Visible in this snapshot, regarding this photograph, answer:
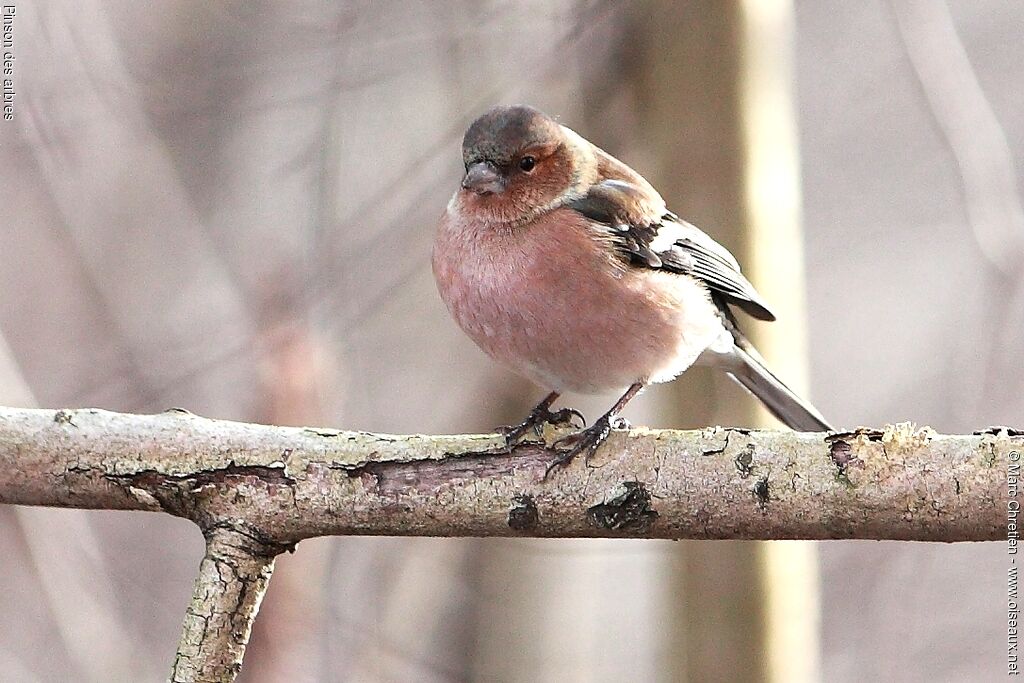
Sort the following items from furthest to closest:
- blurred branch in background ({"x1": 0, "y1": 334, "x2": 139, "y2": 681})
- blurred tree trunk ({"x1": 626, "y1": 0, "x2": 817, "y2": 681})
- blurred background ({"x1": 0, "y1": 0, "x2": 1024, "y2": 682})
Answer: blurred branch in background ({"x1": 0, "y1": 334, "x2": 139, "y2": 681}), blurred background ({"x1": 0, "y1": 0, "x2": 1024, "y2": 682}), blurred tree trunk ({"x1": 626, "y1": 0, "x2": 817, "y2": 681})

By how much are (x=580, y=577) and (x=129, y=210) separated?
11.9ft

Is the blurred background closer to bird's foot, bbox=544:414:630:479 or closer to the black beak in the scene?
the black beak

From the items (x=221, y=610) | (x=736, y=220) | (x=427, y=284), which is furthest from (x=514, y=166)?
(x=427, y=284)

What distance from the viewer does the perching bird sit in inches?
136

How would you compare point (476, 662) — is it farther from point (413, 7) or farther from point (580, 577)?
point (413, 7)

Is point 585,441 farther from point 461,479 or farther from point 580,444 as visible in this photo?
point 461,479

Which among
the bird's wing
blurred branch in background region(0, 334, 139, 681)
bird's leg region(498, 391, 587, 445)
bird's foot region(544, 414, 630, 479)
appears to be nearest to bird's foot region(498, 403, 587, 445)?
bird's leg region(498, 391, 587, 445)

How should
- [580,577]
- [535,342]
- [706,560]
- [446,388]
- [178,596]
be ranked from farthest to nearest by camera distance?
[178,596] → [446,388] → [580,577] → [706,560] → [535,342]

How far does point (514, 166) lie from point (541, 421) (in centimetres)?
86

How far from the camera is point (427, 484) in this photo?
8.58 feet

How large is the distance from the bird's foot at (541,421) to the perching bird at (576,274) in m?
0.01

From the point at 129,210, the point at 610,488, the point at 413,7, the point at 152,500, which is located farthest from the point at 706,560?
the point at 129,210

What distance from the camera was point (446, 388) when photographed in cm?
666

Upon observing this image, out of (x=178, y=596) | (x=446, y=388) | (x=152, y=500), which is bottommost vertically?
(x=152, y=500)
